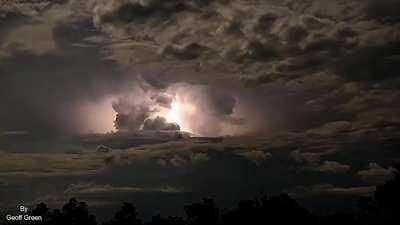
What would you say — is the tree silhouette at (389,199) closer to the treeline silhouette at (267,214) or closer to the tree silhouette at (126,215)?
the treeline silhouette at (267,214)

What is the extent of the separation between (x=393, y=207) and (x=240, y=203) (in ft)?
115

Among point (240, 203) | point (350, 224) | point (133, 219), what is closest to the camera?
point (350, 224)

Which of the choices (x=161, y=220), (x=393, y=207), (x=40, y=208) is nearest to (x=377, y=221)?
(x=393, y=207)

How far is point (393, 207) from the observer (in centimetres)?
13050

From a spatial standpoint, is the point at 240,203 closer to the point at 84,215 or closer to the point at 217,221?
the point at 217,221

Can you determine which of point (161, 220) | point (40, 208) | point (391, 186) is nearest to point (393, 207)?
point (391, 186)

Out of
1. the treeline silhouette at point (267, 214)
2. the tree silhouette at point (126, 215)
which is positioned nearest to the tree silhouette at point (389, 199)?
the treeline silhouette at point (267, 214)

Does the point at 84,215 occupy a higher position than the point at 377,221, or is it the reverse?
the point at 84,215

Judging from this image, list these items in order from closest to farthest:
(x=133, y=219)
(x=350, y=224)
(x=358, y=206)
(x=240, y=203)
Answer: (x=350, y=224)
(x=240, y=203)
(x=133, y=219)
(x=358, y=206)

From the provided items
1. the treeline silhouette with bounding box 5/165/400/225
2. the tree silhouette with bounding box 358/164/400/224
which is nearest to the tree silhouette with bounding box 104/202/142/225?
the treeline silhouette with bounding box 5/165/400/225

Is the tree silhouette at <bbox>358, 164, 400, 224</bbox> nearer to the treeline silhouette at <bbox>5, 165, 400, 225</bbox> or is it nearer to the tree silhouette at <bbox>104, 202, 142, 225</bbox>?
the treeline silhouette at <bbox>5, 165, 400, 225</bbox>

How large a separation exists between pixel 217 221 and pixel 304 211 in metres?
21.8

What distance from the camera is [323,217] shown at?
5418 inches

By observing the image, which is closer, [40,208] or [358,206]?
[40,208]
